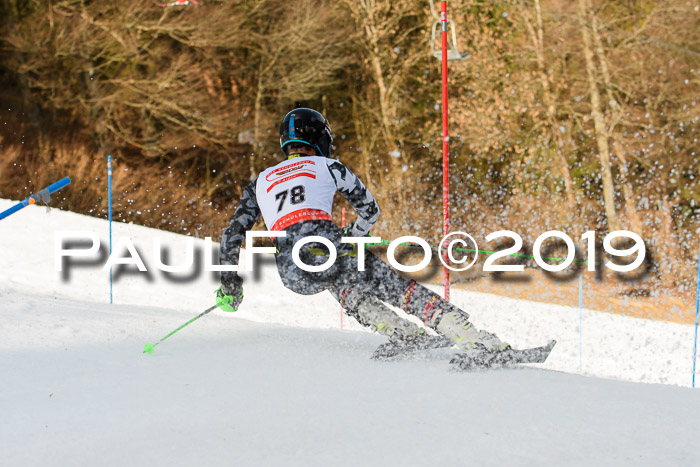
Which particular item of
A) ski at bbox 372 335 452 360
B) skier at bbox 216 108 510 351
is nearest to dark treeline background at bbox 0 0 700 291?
ski at bbox 372 335 452 360

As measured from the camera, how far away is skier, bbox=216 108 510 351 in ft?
13.6

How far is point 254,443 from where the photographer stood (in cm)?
281

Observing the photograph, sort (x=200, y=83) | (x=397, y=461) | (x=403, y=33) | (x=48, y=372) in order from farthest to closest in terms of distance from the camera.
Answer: (x=403, y=33)
(x=200, y=83)
(x=48, y=372)
(x=397, y=461)

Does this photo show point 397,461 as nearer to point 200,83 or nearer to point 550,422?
point 550,422

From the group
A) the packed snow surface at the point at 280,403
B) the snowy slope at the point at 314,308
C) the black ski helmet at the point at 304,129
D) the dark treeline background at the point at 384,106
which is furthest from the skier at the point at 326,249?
the dark treeline background at the point at 384,106

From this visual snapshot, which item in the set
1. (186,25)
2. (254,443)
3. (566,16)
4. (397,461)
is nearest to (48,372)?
(254,443)

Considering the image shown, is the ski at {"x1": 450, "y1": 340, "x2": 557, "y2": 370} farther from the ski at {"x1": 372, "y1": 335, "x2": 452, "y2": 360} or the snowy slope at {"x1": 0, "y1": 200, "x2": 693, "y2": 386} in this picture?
the snowy slope at {"x1": 0, "y1": 200, "x2": 693, "y2": 386}

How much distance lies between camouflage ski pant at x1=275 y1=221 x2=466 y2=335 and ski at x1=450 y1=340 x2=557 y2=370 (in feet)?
0.78

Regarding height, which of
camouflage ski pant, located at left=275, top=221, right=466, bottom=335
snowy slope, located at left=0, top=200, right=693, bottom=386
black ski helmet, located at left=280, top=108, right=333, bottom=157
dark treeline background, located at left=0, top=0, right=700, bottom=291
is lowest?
snowy slope, located at left=0, top=200, right=693, bottom=386

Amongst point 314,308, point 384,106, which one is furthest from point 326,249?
point 384,106

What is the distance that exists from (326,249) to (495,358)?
3.55ft

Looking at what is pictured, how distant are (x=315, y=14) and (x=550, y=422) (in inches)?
783

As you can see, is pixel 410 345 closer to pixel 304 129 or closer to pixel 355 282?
pixel 355 282

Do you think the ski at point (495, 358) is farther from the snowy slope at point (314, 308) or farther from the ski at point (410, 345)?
the snowy slope at point (314, 308)
